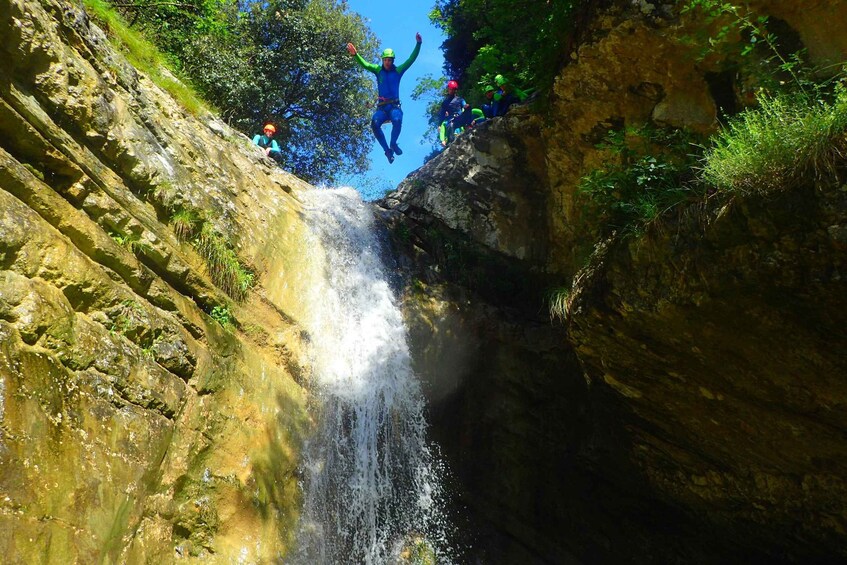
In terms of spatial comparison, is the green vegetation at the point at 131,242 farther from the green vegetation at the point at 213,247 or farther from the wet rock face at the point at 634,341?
the wet rock face at the point at 634,341

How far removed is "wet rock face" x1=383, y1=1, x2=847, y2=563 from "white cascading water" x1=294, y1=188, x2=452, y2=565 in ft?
1.80

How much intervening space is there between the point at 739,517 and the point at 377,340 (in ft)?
16.3

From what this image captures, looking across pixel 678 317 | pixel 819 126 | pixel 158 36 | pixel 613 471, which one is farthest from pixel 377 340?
pixel 158 36

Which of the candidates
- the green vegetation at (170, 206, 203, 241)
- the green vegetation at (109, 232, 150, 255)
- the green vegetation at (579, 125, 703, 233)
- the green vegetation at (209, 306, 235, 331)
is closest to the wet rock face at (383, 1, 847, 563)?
the green vegetation at (579, 125, 703, 233)

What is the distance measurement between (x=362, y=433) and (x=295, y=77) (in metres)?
11.7

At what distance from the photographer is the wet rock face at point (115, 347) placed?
4.00m

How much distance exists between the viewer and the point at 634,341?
18.6 feet

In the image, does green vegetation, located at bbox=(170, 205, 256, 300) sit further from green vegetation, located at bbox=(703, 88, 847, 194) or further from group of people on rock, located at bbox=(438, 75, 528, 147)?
group of people on rock, located at bbox=(438, 75, 528, 147)

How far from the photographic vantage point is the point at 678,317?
5.14 m

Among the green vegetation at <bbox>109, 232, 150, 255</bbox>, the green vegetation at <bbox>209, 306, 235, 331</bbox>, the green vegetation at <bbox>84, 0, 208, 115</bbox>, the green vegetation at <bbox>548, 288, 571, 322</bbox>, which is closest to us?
the green vegetation at <bbox>109, 232, 150, 255</bbox>

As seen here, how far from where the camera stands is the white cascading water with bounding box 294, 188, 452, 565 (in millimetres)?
6535

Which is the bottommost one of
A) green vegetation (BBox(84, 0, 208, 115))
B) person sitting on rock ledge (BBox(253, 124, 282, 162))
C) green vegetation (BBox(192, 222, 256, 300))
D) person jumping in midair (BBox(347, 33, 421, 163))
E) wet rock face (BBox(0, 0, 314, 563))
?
wet rock face (BBox(0, 0, 314, 563))

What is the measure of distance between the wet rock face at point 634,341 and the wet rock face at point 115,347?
3205mm

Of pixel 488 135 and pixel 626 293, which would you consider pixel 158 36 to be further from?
pixel 626 293
